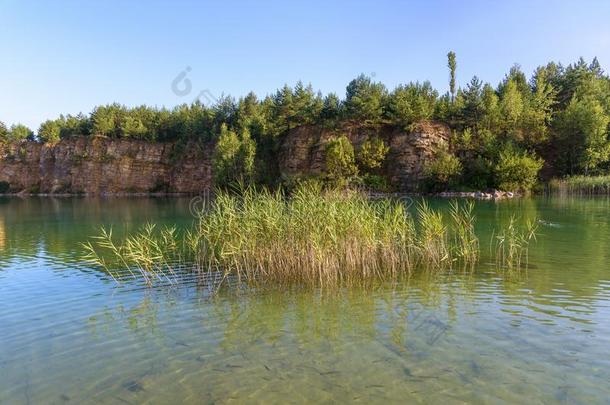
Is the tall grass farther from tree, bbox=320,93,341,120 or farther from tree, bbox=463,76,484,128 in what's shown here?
tree, bbox=320,93,341,120

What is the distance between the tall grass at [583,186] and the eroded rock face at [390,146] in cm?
1612

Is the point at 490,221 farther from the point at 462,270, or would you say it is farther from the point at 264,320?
the point at 264,320

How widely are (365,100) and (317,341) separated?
2462 inches

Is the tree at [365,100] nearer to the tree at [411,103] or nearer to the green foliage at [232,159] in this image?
the tree at [411,103]

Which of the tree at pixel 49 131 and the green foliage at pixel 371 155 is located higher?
the tree at pixel 49 131

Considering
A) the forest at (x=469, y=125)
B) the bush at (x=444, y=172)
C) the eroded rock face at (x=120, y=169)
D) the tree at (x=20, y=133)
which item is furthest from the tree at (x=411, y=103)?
the tree at (x=20, y=133)

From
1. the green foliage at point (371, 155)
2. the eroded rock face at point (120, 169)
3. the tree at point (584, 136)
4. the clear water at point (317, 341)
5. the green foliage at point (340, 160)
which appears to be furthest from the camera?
the eroded rock face at point (120, 169)

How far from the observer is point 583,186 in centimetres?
4894

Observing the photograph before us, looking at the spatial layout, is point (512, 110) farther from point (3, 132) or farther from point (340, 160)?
point (3, 132)

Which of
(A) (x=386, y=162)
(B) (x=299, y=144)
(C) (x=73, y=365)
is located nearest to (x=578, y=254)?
(C) (x=73, y=365)

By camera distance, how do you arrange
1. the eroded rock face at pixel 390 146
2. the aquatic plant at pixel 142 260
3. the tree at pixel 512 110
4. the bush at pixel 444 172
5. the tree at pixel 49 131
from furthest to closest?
the tree at pixel 49 131, the eroded rock face at pixel 390 146, the tree at pixel 512 110, the bush at pixel 444 172, the aquatic plant at pixel 142 260

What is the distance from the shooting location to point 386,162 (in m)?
66.3

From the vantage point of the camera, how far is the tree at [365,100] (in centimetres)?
6631

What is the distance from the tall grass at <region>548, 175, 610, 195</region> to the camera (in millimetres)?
47956
